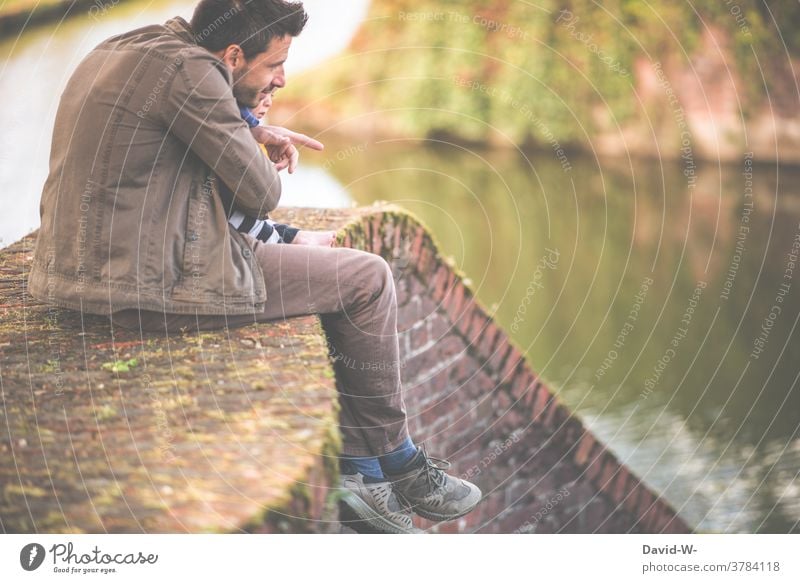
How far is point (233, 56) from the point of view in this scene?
2.92 m

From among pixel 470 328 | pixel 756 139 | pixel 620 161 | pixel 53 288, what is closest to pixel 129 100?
pixel 53 288

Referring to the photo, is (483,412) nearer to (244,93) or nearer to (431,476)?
(431,476)

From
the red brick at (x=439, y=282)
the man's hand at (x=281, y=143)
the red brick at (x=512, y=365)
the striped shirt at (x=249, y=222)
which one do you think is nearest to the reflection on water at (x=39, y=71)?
the red brick at (x=439, y=282)

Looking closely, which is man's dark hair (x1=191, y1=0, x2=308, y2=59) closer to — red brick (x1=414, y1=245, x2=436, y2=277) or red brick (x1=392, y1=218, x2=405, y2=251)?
red brick (x1=392, y1=218, x2=405, y2=251)

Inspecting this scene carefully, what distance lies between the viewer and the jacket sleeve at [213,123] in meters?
2.72

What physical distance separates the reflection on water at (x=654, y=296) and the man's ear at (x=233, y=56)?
16.3ft

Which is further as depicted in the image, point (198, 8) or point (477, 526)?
point (477, 526)

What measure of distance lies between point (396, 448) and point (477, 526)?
1439 millimetres

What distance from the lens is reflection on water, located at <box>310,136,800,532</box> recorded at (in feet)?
25.2

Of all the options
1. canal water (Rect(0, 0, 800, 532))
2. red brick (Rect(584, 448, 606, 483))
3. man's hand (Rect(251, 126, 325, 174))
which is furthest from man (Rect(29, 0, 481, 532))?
red brick (Rect(584, 448, 606, 483))

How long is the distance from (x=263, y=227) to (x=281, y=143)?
0.29 meters

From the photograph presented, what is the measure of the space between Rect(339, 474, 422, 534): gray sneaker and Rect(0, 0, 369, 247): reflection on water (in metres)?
2.07
